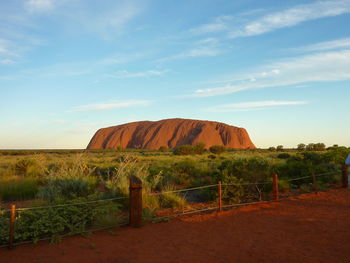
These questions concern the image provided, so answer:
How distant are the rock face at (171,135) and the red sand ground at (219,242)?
220ft

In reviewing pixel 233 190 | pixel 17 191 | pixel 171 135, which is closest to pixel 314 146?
pixel 171 135

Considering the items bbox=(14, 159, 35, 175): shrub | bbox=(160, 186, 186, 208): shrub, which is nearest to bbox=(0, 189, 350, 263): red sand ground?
bbox=(160, 186, 186, 208): shrub

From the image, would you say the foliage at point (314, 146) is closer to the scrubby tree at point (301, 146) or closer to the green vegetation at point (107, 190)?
the scrubby tree at point (301, 146)

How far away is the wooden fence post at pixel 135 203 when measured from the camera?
6738 millimetres

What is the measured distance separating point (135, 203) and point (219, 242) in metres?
2.06

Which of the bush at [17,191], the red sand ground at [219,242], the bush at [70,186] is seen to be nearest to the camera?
the red sand ground at [219,242]

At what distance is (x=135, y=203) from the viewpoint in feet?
22.1

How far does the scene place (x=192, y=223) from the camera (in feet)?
23.7

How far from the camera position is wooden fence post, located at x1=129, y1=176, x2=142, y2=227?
6.74 meters

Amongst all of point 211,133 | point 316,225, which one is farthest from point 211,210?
point 211,133

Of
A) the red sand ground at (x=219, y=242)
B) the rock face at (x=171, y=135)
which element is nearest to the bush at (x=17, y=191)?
the red sand ground at (x=219, y=242)

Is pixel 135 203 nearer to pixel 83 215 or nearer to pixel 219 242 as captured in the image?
pixel 83 215

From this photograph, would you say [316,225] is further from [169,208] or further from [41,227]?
[41,227]

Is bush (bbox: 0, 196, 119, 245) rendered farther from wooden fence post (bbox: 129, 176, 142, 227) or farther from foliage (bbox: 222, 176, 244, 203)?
foliage (bbox: 222, 176, 244, 203)
